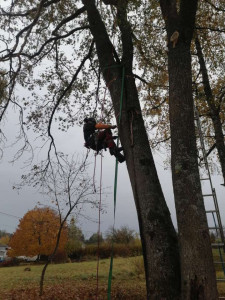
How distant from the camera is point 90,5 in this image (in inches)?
271

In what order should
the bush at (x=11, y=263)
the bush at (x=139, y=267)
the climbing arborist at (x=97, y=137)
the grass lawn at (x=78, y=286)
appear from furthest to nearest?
1. the bush at (x=11, y=263)
2. the bush at (x=139, y=267)
3. the grass lawn at (x=78, y=286)
4. the climbing arborist at (x=97, y=137)

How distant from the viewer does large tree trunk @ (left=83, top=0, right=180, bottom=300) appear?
13.2 feet

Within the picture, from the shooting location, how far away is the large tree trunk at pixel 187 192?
141 inches

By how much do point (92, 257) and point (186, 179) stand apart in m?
35.1

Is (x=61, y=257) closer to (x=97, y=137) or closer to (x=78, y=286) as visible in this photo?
(x=78, y=286)

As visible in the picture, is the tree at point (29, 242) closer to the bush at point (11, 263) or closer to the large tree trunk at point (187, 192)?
the bush at point (11, 263)

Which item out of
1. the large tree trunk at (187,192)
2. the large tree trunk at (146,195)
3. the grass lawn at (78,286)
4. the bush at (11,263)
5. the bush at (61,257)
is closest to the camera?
the large tree trunk at (187,192)

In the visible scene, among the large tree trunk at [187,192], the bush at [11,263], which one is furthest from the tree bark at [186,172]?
the bush at [11,263]

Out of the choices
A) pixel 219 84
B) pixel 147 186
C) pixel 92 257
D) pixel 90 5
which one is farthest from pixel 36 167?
pixel 92 257

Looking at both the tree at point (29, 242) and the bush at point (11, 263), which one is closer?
the tree at point (29, 242)

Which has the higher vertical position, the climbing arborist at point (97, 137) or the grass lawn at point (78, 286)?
the climbing arborist at point (97, 137)

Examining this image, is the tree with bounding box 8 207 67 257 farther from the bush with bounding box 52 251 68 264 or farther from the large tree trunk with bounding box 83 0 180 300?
the large tree trunk with bounding box 83 0 180 300

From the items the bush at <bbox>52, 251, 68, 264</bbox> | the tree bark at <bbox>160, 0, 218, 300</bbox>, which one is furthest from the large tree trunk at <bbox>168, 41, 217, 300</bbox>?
the bush at <bbox>52, 251, 68, 264</bbox>

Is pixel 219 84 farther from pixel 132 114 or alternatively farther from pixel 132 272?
pixel 132 272
